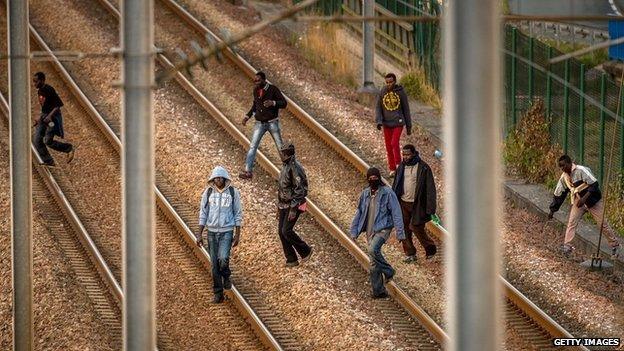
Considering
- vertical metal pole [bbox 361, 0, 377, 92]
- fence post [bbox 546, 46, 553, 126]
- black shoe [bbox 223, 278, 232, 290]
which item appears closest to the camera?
black shoe [bbox 223, 278, 232, 290]

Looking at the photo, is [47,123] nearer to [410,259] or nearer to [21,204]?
[410,259]

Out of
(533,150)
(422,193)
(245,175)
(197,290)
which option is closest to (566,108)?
(533,150)

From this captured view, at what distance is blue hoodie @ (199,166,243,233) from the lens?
18.2 meters

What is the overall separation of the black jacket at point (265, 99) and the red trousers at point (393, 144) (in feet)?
5.18

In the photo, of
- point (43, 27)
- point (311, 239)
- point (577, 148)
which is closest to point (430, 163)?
point (577, 148)

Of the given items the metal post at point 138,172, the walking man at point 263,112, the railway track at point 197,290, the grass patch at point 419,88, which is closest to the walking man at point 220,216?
the railway track at point 197,290

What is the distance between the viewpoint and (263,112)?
22.6 m

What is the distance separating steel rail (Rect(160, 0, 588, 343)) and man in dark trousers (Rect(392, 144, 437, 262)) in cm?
63

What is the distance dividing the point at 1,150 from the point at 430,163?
6665 millimetres

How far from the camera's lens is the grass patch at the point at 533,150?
940 inches

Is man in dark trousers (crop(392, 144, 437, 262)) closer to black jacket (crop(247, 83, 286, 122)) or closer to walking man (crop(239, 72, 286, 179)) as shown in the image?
walking man (crop(239, 72, 286, 179))

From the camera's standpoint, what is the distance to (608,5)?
46.2 meters

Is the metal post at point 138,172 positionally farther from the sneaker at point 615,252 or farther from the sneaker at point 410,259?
the sneaker at point 615,252

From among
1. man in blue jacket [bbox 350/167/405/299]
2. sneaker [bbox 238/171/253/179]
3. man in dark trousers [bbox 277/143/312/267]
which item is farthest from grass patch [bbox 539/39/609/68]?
man in blue jacket [bbox 350/167/405/299]
